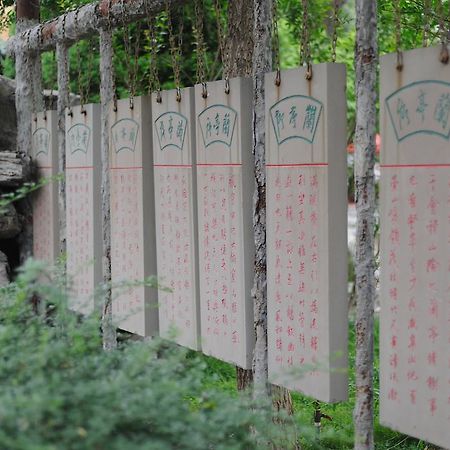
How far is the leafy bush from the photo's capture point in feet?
5.64

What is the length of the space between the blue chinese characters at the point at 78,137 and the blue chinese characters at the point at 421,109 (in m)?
2.24

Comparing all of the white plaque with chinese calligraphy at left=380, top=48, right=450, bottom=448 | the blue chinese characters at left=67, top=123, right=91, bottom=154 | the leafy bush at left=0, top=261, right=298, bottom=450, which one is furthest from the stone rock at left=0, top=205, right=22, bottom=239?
the white plaque with chinese calligraphy at left=380, top=48, right=450, bottom=448

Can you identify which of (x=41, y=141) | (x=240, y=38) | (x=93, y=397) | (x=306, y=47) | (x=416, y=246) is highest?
(x=240, y=38)

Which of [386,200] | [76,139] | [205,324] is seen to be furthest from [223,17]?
[386,200]

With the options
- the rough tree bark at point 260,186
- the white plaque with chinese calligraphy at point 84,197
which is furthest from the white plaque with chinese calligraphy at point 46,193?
the rough tree bark at point 260,186

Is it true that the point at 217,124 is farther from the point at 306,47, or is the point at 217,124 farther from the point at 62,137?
the point at 62,137

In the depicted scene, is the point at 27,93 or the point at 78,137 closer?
the point at 78,137

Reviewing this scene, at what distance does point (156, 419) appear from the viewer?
189 cm

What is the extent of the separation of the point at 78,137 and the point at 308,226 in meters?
2.07

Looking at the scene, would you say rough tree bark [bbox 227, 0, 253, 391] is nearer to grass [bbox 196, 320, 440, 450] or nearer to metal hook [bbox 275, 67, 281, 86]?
metal hook [bbox 275, 67, 281, 86]

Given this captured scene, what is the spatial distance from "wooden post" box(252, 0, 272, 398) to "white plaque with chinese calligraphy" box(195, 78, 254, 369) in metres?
0.04

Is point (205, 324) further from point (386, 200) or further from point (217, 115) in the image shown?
point (386, 200)

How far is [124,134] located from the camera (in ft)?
13.2

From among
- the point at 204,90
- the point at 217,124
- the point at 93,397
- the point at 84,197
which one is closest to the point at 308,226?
the point at 217,124
